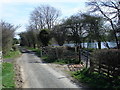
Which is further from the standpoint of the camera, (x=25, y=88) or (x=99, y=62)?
(x=99, y=62)

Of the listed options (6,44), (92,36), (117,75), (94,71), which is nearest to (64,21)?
(92,36)

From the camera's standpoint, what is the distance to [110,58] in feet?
29.2

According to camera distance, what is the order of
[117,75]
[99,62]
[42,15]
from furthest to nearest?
[42,15]
[99,62]
[117,75]

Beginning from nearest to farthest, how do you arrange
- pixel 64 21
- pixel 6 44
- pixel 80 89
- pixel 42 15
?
pixel 80 89, pixel 6 44, pixel 64 21, pixel 42 15

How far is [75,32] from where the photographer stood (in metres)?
33.5

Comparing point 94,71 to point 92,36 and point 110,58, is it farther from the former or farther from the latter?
point 92,36

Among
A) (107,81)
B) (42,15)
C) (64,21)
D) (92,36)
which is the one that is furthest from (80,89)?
(42,15)

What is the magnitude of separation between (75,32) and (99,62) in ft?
77.2

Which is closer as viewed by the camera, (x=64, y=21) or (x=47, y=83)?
(x=47, y=83)

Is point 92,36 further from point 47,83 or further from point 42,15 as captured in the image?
point 42,15

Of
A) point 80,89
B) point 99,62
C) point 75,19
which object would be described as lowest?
point 80,89

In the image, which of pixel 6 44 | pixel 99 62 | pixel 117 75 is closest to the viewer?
pixel 117 75

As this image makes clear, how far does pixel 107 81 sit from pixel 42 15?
4834cm

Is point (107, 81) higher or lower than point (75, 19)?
lower
